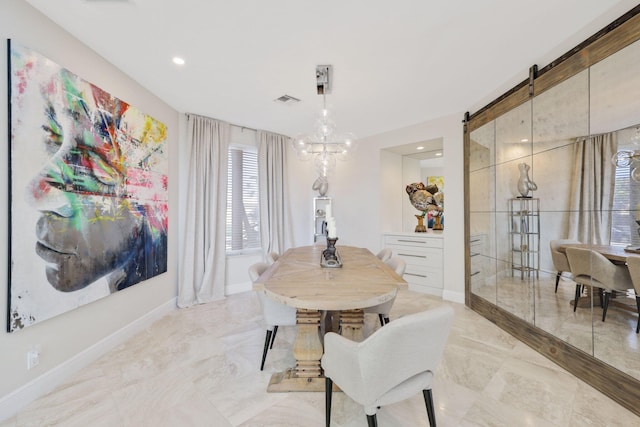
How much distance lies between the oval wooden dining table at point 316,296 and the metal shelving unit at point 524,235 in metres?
1.50

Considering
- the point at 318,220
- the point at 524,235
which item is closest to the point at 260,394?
the point at 524,235

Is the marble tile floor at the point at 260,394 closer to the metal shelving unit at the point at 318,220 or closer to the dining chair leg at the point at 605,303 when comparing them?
the dining chair leg at the point at 605,303

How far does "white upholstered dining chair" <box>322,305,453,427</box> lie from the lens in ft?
3.42

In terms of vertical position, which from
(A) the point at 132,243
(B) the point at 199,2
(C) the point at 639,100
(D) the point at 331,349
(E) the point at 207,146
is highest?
(B) the point at 199,2

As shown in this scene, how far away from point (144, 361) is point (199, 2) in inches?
107

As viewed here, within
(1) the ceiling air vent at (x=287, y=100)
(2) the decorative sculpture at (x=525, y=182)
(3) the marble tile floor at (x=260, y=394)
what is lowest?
(3) the marble tile floor at (x=260, y=394)

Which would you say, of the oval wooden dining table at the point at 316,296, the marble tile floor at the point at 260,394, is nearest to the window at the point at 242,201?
the marble tile floor at the point at 260,394

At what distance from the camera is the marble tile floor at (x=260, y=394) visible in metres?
1.46

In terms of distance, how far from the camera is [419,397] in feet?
5.38

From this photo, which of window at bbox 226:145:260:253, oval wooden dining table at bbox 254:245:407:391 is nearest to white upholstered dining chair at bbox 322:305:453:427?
oval wooden dining table at bbox 254:245:407:391

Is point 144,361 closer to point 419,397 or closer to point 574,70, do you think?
point 419,397

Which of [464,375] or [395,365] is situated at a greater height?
[395,365]

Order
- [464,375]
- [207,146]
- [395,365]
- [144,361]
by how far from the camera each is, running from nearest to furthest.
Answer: [395,365] < [464,375] < [144,361] < [207,146]

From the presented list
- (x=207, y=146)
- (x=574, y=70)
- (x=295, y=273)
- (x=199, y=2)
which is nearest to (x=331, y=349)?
(x=295, y=273)
